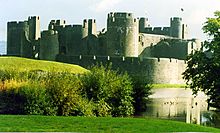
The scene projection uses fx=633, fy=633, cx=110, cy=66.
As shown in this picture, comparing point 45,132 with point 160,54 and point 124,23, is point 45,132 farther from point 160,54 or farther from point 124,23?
point 160,54

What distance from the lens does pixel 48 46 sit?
53.8 metres

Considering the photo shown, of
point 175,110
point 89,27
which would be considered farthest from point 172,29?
point 175,110

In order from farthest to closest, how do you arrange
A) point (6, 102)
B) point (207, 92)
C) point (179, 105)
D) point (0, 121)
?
point (179, 105) → point (207, 92) → point (6, 102) → point (0, 121)

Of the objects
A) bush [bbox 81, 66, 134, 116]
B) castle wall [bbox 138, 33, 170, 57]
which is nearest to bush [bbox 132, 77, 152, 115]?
bush [bbox 81, 66, 134, 116]

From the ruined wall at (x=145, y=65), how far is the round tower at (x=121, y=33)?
3383mm

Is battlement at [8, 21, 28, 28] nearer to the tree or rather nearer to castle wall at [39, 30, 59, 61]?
castle wall at [39, 30, 59, 61]

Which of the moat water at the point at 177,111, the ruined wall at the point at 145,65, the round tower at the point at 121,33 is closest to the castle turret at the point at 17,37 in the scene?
the ruined wall at the point at 145,65

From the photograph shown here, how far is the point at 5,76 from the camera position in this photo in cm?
2242

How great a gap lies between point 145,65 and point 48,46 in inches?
360

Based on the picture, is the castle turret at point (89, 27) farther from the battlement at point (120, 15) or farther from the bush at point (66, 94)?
the bush at point (66, 94)

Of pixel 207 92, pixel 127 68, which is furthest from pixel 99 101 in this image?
pixel 127 68

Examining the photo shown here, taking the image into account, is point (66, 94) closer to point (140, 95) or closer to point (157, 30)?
point (140, 95)

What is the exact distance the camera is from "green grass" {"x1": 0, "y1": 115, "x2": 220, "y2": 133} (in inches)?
589

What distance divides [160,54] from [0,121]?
4501 centimetres
